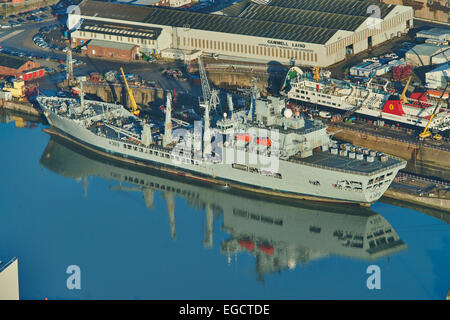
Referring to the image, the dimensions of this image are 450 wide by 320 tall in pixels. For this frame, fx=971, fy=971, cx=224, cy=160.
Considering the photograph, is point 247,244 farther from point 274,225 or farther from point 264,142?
point 264,142

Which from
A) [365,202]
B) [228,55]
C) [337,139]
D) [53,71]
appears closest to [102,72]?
[53,71]

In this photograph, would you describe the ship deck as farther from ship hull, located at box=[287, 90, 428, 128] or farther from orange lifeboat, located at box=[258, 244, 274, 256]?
ship hull, located at box=[287, 90, 428, 128]

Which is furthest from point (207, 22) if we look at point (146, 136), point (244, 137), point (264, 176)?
point (264, 176)

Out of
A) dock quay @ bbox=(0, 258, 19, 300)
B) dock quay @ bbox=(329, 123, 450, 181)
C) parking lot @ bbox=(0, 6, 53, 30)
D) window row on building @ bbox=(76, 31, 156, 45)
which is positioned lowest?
dock quay @ bbox=(0, 258, 19, 300)

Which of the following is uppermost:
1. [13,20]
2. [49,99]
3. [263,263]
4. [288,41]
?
[13,20]

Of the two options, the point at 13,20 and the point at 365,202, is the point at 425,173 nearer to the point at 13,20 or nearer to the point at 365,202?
the point at 365,202

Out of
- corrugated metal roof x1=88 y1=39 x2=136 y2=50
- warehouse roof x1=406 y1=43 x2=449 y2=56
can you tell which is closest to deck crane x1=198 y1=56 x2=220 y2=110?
corrugated metal roof x1=88 y1=39 x2=136 y2=50
